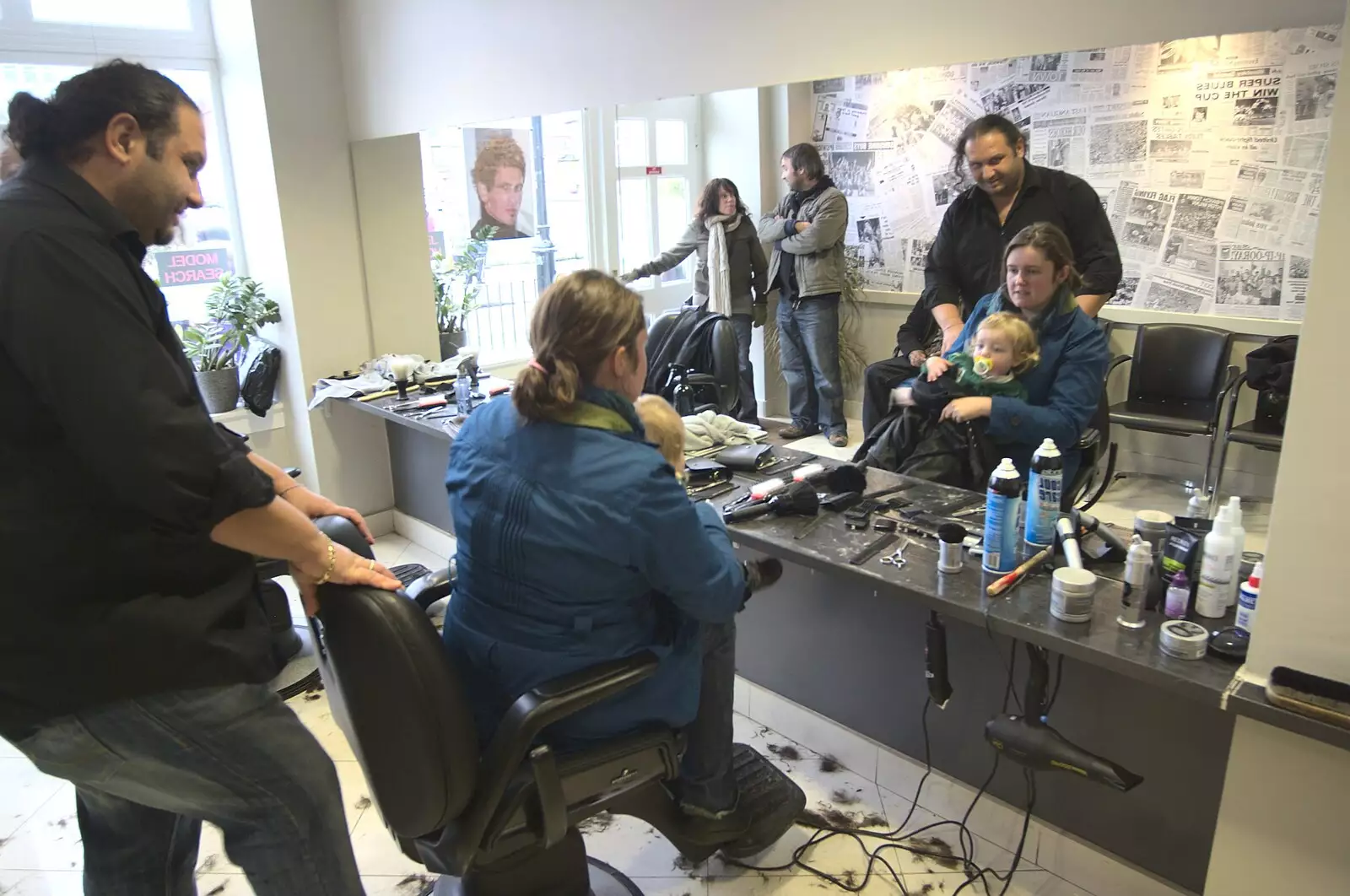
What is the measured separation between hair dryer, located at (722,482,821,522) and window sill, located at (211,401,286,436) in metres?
2.37

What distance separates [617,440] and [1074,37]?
3.75 feet

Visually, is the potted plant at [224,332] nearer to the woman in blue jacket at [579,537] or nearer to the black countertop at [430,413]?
the black countertop at [430,413]

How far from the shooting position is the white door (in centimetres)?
516

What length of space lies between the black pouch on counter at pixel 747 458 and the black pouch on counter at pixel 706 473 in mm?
42

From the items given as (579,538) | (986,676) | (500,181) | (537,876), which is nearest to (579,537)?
(579,538)

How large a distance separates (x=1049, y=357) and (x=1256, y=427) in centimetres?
181

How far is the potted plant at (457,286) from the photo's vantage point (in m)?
4.15

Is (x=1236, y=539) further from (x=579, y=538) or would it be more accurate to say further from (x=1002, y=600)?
(x=579, y=538)

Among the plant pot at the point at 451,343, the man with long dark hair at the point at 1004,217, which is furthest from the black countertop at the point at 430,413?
the man with long dark hair at the point at 1004,217

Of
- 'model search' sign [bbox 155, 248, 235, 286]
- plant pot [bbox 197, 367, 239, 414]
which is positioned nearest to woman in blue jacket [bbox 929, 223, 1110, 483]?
plant pot [bbox 197, 367, 239, 414]

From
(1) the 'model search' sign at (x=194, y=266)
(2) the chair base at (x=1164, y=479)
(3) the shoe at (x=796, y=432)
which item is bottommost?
(2) the chair base at (x=1164, y=479)

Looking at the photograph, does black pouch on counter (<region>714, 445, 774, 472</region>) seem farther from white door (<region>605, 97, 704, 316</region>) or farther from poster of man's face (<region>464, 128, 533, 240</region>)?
poster of man's face (<region>464, 128, 533, 240</region>)

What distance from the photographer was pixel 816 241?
441cm

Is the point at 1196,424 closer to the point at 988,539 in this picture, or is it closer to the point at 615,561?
the point at 988,539
